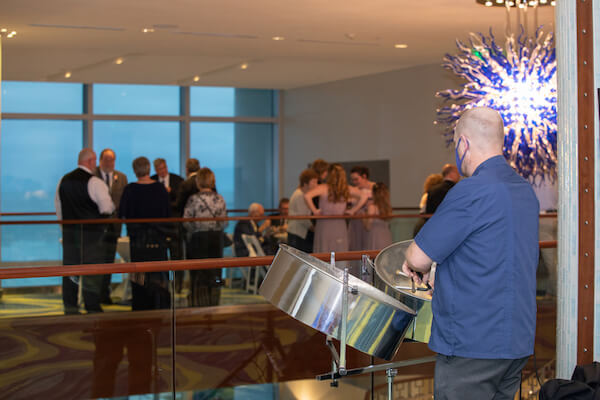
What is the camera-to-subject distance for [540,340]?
181 inches

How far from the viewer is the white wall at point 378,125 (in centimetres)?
1046

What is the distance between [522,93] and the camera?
440 cm

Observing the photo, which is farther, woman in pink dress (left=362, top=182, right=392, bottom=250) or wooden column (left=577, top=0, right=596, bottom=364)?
woman in pink dress (left=362, top=182, right=392, bottom=250)

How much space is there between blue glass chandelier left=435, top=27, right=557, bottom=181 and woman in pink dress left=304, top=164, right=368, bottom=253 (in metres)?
2.71

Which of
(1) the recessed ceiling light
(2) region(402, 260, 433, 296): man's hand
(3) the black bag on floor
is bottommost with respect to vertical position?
(3) the black bag on floor

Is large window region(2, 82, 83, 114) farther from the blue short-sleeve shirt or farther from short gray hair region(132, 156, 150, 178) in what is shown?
the blue short-sleeve shirt

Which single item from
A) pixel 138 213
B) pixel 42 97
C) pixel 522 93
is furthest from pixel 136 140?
pixel 522 93

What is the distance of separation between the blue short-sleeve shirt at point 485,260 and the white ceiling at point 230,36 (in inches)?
195

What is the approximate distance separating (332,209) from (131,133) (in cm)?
728

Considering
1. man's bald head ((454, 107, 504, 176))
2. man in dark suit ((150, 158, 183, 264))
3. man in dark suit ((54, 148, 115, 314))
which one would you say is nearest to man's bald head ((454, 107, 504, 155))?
man's bald head ((454, 107, 504, 176))

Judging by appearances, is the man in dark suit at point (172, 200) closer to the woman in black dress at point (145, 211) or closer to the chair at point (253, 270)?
the woman in black dress at point (145, 211)

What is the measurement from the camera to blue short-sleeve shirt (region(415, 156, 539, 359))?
1.94m

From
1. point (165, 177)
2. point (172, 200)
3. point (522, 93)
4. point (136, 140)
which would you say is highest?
point (136, 140)

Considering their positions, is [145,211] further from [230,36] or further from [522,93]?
[522,93]
